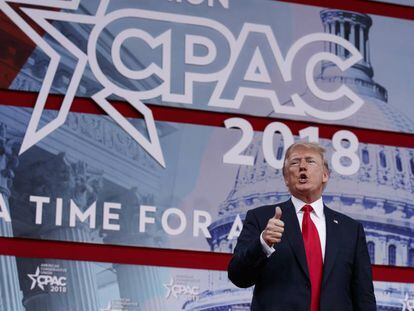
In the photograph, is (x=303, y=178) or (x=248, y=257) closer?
(x=248, y=257)

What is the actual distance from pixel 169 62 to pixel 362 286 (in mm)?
1551

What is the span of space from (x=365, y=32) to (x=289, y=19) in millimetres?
352

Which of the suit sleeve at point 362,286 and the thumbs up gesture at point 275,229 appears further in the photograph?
the suit sleeve at point 362,286

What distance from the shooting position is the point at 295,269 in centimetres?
288

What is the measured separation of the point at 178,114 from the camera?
13.6 ft

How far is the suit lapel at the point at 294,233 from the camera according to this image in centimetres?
288

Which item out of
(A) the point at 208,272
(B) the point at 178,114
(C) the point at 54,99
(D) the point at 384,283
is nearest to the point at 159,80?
(B) the point at 178,114

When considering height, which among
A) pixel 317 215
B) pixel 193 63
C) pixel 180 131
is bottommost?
pixel 317 215

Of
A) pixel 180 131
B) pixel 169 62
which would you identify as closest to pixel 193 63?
pixel 169 62

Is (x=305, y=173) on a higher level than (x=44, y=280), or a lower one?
higher

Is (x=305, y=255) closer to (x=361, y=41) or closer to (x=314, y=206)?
(x=314, y=206)

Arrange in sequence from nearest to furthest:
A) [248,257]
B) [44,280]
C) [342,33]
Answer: [248,257]
[44,280]
[342,33]

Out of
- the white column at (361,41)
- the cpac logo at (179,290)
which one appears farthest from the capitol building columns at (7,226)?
the white column at (361,41)

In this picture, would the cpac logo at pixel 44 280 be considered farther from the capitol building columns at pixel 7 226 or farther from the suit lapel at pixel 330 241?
the suit lapel at pixel 330 241
